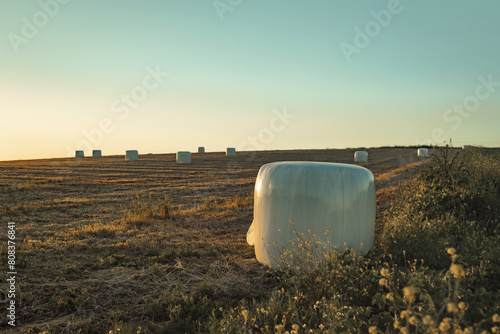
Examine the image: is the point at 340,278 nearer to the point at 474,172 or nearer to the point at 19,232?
the point at 19,232

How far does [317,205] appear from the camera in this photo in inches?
180

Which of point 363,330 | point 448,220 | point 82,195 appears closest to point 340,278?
point 363,330

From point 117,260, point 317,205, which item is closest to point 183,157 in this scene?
point 117,260

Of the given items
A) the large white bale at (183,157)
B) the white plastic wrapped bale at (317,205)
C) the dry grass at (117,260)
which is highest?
the large white bale at (183,157)

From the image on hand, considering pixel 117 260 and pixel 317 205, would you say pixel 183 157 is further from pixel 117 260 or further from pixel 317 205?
pixel 317 205

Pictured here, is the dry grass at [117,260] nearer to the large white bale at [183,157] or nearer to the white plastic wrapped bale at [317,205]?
the white plastic wrapped bale at [317,205]

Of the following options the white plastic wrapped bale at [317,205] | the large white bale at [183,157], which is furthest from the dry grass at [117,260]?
the large white bale at [183,157]

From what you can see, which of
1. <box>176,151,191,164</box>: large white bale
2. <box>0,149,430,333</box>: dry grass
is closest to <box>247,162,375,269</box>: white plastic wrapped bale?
<box>0,149,430,333</box>: dry grass

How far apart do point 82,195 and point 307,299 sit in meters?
11.4

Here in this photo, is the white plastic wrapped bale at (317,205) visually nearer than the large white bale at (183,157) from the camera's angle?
Yes

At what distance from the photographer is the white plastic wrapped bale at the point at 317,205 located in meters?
4.57

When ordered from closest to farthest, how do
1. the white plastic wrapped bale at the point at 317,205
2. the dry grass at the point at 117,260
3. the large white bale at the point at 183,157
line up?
the dry grass at the point at 117,260 → the white plastic wrapped bale at the point at 317,205 → the large white bale at the point at 183,157

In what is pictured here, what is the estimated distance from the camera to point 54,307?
3.94 meters

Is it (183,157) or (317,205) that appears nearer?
(317,205)
